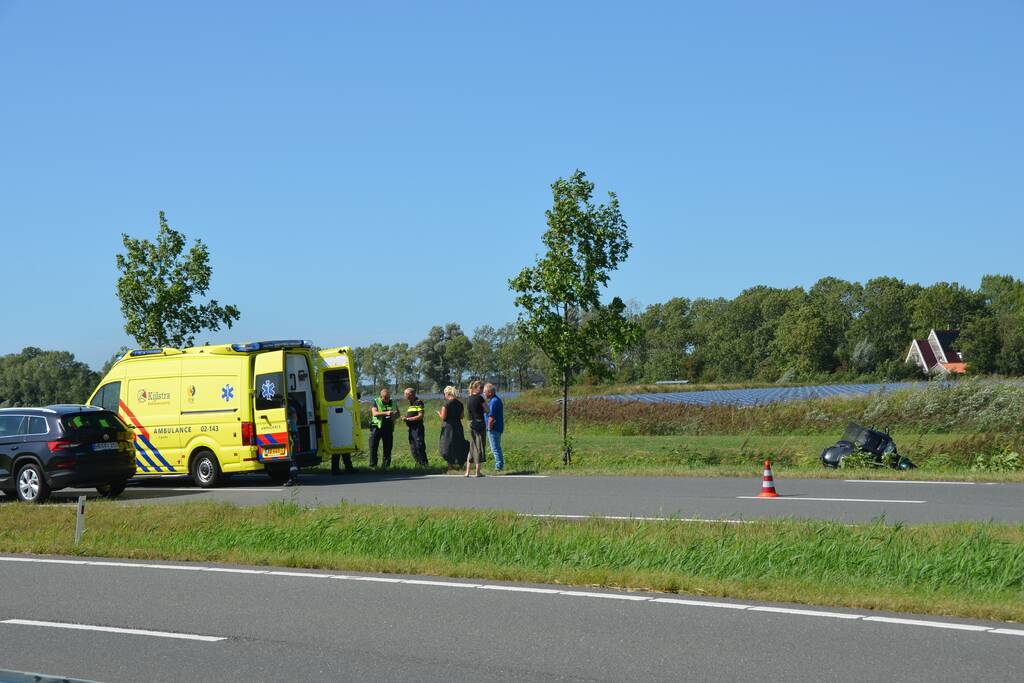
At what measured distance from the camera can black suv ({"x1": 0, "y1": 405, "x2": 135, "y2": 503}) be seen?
63.8 ft

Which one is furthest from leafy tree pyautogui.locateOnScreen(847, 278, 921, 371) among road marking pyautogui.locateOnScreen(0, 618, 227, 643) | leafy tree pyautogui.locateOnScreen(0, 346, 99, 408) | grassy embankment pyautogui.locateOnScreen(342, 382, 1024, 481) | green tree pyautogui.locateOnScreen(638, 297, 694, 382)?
road marking pyautogui.locateOnScreen(0, 618, 227, 643)

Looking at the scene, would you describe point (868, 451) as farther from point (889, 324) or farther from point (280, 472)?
point (889, 324)

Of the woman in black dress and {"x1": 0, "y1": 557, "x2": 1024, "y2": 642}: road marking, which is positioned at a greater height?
the woman in black dress

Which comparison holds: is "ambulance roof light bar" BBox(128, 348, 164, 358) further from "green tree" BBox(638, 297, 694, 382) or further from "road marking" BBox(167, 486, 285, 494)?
"green tree" BBox(638, 297, 694, 382)

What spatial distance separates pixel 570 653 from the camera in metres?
7.49

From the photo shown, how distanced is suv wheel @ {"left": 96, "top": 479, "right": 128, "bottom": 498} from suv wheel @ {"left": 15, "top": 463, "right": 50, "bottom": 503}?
962 mm

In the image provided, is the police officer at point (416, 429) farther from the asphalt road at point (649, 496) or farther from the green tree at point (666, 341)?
the green tree at point (666, 341)

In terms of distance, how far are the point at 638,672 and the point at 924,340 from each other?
125 meters

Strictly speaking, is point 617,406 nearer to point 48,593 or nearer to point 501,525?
point 501,525

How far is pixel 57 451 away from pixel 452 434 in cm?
794

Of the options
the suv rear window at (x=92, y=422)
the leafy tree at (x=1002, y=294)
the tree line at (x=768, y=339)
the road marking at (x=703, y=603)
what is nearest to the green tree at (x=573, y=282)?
the suv rear window at (x=92, y=422)

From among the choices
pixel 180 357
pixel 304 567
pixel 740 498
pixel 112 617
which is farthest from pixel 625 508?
pixel 180 357

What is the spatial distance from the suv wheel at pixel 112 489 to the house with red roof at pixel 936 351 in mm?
103917

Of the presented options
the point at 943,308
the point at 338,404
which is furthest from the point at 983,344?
the point at 338,404
